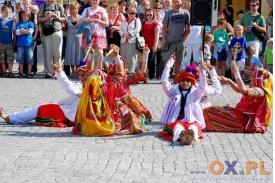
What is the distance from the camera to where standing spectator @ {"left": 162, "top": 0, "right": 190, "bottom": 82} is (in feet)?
56.0

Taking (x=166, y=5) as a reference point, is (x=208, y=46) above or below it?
below

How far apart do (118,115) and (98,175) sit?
295 centimetres

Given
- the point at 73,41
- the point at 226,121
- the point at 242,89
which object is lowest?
the point at 226,121

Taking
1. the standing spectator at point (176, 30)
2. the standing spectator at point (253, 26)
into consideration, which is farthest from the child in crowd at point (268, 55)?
the standing spectator at point (176, 30)

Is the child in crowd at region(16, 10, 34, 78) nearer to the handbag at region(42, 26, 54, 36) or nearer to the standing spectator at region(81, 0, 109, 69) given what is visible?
the handbag at region(42, 26, 54, 36)

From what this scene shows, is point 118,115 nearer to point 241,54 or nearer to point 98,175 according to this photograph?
point 98,175

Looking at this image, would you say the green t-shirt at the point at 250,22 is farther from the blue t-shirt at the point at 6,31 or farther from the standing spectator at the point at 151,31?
the blue t-shirt at the point at 6,31

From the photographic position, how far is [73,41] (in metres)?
18.2

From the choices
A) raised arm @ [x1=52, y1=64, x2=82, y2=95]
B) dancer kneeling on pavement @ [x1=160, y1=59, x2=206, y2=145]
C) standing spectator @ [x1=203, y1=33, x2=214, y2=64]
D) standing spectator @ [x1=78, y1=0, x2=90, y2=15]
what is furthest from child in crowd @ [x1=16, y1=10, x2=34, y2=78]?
dancer kneeling on pavement @ [x1=160, y1=59, x2=206, y2=145]

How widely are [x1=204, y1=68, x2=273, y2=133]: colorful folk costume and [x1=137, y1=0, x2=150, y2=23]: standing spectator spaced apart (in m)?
7.44

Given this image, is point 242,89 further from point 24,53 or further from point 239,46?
point 24,53

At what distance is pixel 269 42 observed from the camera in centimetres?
1775
